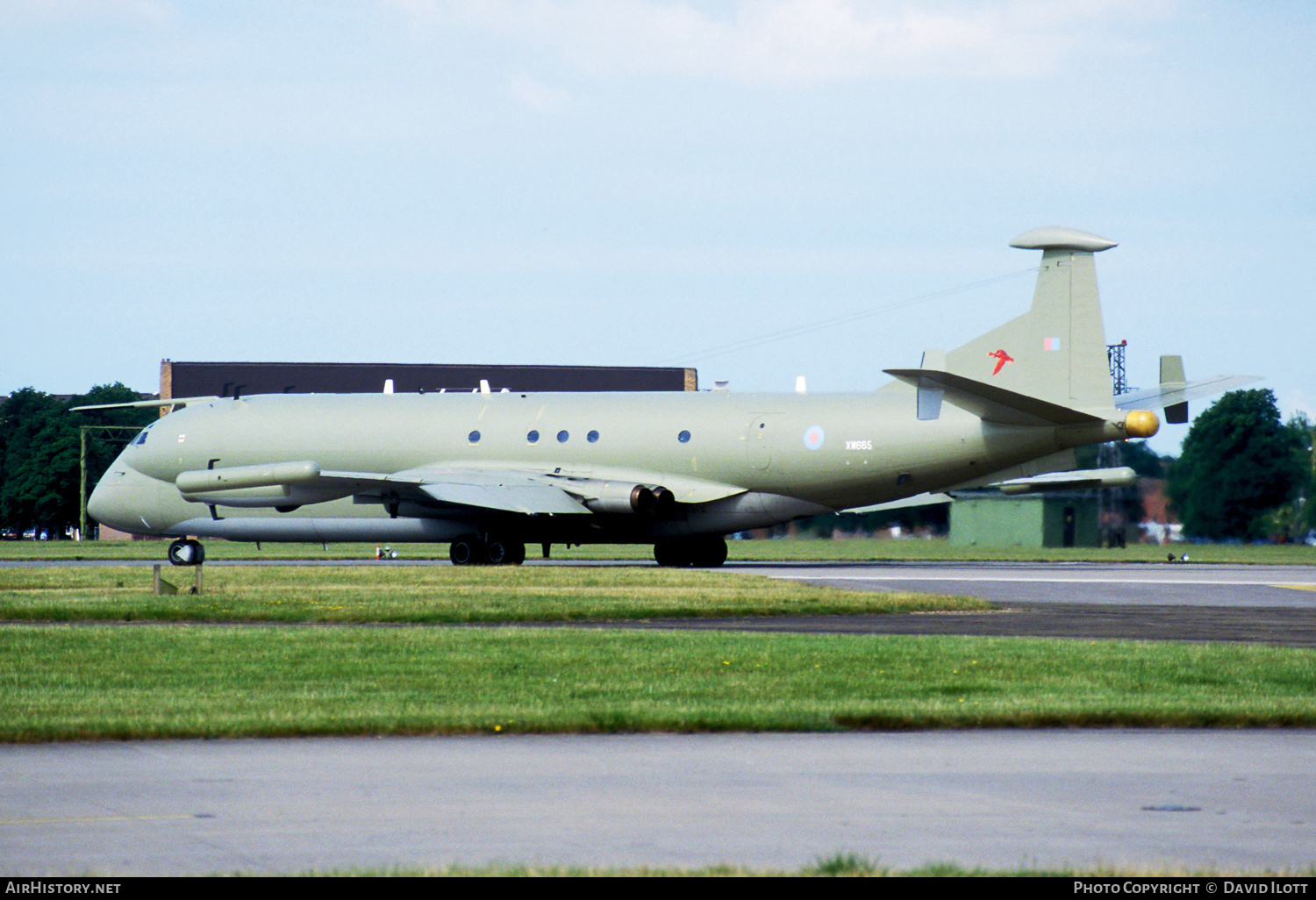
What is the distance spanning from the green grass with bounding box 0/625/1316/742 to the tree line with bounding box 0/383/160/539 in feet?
264

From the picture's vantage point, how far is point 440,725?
10.5m

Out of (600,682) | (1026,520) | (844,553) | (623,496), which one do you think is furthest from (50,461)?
(600,682)

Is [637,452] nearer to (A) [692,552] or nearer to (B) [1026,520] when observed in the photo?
(A) [692,552]

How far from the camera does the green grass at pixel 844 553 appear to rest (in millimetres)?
47344

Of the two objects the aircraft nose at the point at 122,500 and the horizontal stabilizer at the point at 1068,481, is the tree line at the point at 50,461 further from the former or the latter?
the horizontal stabilizer at the point at 1068,481

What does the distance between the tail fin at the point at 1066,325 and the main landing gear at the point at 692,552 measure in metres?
9.01

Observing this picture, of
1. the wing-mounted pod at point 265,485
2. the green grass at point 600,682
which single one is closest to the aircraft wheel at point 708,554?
the wing-mounted pod at point 265,485

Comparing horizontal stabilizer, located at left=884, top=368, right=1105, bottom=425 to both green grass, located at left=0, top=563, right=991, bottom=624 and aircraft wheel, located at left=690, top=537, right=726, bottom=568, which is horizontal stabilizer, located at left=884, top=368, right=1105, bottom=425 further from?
aircraft wheel, located at left=690, top=537, right=726, bottom=568

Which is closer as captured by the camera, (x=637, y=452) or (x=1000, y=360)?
(x=1000, y=360)

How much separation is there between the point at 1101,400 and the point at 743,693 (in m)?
22.1

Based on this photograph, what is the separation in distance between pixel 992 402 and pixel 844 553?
847 inches

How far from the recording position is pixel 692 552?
1499 inches

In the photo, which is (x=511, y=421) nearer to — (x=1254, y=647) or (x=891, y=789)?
(x=1254, y=647)

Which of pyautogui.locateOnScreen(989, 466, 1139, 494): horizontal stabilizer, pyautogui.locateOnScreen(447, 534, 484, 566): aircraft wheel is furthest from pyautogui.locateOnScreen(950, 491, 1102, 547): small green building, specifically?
pyautogui.locateOnScreen(447, 534, 484, 566): aircraft wheel
